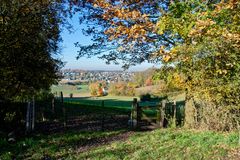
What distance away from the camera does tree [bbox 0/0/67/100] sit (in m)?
12.7

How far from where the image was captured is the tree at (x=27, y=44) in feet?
41.8

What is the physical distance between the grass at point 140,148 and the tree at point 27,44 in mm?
3279

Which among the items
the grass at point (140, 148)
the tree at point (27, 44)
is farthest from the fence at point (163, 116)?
the tree at point (27, 44)

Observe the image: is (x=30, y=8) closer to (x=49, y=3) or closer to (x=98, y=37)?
(x=49, y=3)

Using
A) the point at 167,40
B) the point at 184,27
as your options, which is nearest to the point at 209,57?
the point at 184,27

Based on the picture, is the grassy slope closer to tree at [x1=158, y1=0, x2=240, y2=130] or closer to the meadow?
the meadow

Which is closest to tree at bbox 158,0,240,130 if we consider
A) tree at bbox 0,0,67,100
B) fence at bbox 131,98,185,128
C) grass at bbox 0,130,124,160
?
grass at bbox 0,130,124,160

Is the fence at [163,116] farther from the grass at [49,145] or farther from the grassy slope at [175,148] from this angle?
the grassy slope at [175,148]

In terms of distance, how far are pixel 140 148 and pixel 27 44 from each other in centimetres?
645

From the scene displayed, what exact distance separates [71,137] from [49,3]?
553 cm

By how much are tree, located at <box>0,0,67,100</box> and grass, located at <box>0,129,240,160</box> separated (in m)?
3.28

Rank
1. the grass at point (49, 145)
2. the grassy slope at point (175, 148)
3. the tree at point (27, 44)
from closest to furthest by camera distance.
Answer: the grassy slope at point (175, 148), the grass at point (49, 145), the tree at point (27, 44)

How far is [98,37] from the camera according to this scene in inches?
713

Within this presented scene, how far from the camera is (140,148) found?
1146 centimetres
